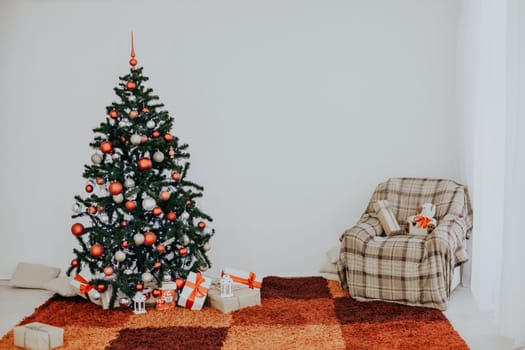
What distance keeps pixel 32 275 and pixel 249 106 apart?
2051mm

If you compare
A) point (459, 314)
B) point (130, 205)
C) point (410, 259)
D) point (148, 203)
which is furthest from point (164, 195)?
point (459, 314)

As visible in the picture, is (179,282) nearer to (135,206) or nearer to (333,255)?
(135,206)

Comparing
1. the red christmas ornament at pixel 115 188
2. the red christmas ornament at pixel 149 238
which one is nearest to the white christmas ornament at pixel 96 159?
the red christmas ornament at pixel 115 188

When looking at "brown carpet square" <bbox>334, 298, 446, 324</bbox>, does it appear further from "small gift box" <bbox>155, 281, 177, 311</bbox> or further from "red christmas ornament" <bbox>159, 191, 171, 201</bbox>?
"red christmas ornament" <bbox>159, 191, 171, 201</bbox>

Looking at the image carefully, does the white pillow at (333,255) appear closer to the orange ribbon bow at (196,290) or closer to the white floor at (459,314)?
the white floor at (459,314)

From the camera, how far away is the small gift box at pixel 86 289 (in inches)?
161

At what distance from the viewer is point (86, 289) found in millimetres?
4086

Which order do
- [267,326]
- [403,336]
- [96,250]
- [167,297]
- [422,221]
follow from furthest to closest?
[422,221], [167,297], [96,250], [267,326], [403,336]

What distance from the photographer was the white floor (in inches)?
136

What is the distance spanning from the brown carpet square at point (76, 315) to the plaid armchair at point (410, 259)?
4.82 feet

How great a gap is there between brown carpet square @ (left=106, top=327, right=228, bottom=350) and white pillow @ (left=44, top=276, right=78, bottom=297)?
0.81m

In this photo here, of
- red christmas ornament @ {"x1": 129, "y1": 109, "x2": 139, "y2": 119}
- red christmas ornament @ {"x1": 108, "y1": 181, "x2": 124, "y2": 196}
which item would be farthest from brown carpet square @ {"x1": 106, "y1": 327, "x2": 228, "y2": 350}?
red christmas ornament @ {"x1": 129, "y1": 109, "x2": 139, "y2": 119}

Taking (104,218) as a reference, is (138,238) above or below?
below

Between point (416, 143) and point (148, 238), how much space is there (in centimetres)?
221
